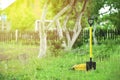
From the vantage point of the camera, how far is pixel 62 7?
192 inches

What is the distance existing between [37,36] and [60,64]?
0.45 meters

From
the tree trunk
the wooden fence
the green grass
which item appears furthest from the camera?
the tree trunk

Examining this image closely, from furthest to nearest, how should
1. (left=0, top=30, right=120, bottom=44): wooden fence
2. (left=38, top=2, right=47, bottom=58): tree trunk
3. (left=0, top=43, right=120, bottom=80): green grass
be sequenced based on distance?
(left=38, top=2, right=47, bottom=58): tree trunk < (left=0, top=30, right=120, bottom=44): wooden fence < (left=0, top=43, right=120, bottom=80): green grass

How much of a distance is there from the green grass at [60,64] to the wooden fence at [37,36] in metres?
0.07

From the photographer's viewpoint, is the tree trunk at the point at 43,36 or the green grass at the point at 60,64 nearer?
the green grass at the point at 60,64

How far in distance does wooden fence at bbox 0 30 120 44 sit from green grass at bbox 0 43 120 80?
0.07m

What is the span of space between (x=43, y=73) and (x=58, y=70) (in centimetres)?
15

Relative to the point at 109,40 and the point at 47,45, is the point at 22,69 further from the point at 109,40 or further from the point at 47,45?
the point at 109,40

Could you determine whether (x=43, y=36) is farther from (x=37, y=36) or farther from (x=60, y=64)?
(x=60, y=64)

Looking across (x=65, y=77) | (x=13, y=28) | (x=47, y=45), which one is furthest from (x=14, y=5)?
(x=65, y=77)

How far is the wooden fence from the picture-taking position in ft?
14.5

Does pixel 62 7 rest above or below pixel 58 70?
above

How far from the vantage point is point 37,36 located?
15.4 feet

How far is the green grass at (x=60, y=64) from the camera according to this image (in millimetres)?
4227
